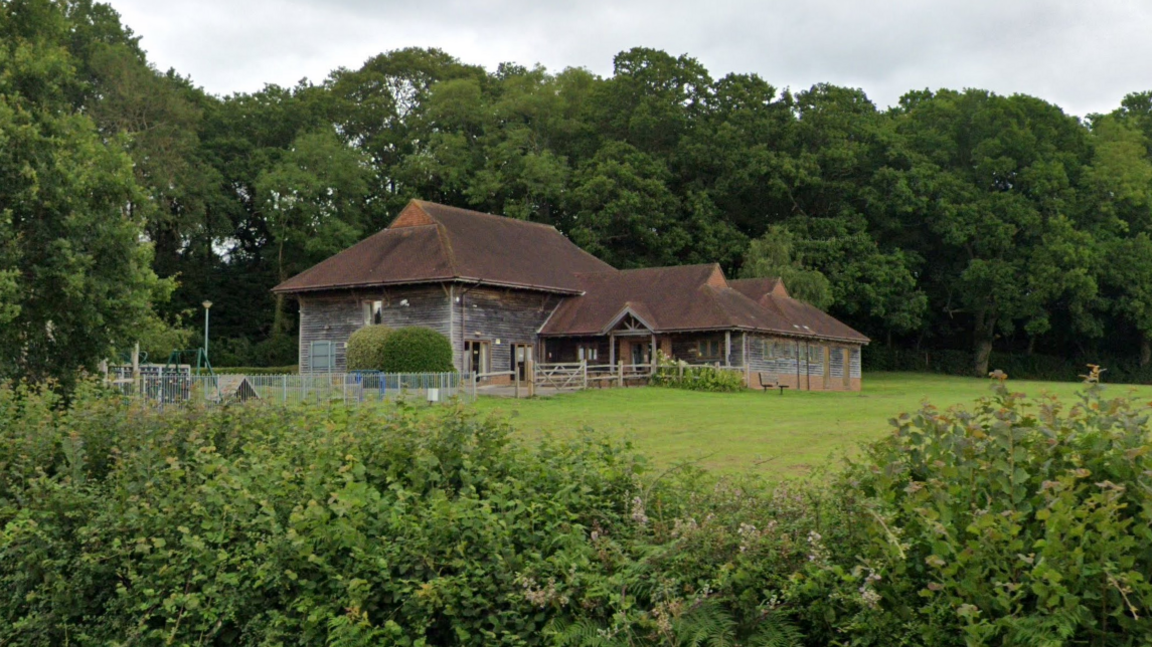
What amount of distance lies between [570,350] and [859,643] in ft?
134

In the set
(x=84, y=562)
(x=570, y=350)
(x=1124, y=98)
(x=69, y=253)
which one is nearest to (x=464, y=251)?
(x=570, y=350)

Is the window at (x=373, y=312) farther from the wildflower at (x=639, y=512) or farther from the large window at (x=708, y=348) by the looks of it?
the wildflower at (x=639, y=512)

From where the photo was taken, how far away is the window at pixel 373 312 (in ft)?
150

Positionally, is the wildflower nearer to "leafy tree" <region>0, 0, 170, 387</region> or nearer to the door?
"leafy tree" <region>0, 0, 170, 387</region>

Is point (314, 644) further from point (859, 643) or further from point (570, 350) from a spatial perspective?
point (570, 350)

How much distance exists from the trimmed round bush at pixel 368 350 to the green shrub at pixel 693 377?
33.0 ft

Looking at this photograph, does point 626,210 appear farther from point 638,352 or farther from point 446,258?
point 446,258

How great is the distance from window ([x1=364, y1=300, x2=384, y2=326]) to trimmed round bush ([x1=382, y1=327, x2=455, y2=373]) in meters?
7.30

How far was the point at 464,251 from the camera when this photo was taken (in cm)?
4638

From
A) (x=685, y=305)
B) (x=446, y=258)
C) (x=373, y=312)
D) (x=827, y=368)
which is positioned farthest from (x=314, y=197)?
(x=827, y=368)

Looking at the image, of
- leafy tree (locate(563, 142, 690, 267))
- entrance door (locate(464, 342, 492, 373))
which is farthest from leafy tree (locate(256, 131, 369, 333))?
entrance door (locate(464, 342, 492, 373))

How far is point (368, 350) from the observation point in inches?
1521

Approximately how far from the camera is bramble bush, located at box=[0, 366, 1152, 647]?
6430 millimetres

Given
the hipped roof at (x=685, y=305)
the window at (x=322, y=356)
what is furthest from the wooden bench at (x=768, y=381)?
the window at (x=322, y=356)
